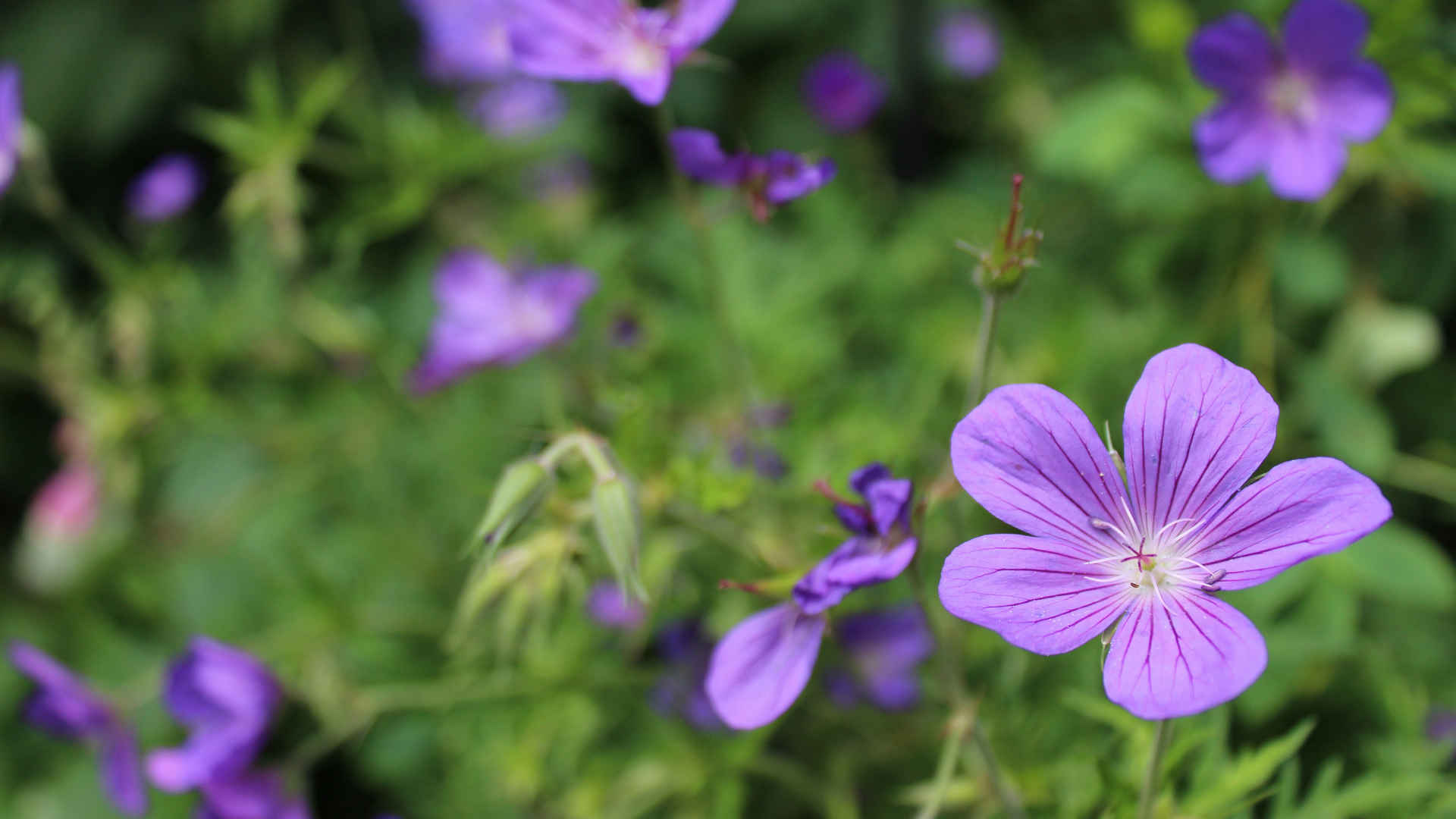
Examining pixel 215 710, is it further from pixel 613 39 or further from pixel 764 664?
pixel 613 39

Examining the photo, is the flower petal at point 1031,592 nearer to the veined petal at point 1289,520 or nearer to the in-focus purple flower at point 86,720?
the veined petal at point 1289,520

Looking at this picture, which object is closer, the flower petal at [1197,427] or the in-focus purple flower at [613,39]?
the flower petal at [1197,427]

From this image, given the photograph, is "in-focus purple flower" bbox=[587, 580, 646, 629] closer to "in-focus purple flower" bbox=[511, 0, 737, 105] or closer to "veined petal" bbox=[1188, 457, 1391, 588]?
"in-focus purple flower" bbox=[511, 0, 737, 105]

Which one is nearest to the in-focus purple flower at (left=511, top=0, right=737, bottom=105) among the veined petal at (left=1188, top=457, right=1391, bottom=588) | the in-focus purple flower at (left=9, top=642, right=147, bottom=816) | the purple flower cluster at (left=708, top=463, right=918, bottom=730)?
the purple flower cluster at (left=708, top=463, right=918, bottom=730)

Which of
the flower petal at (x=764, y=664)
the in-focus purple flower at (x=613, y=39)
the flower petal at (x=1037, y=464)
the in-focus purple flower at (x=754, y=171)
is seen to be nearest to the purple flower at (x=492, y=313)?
the in-focus purple flower at (x=613, y=39)

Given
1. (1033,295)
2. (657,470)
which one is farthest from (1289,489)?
(1033,295)

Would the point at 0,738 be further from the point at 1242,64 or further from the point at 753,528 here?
the point at 1242,64

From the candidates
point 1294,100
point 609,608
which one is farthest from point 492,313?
point 1294,100
